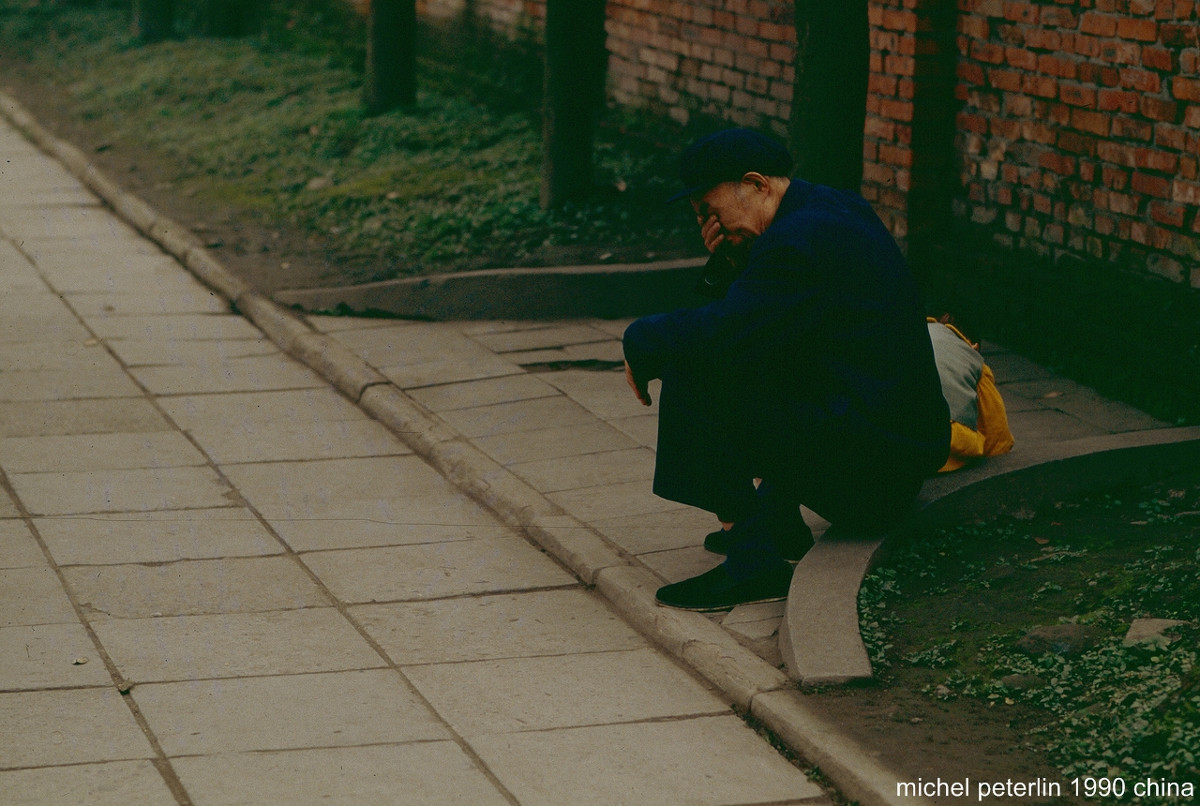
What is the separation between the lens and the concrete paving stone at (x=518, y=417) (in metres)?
6.54

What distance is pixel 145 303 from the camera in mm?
8805

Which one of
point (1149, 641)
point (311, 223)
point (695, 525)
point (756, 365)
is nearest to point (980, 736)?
point (1149, 641)

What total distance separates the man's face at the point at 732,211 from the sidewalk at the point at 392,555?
3.61 ft

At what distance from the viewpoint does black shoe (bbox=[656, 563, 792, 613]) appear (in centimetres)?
472

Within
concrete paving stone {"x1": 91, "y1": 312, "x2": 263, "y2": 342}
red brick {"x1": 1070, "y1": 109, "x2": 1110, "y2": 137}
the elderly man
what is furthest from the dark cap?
concrete paving stone {"x1": 91, "y1": 312, "x2": 263, "y2": 342}

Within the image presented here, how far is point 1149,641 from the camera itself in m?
4.08

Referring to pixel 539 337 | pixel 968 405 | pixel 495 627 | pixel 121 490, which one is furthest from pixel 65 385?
pixel 968 405

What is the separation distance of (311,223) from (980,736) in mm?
7057

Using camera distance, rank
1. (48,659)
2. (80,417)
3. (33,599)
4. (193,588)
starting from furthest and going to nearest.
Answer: (80,417), (193,588), (33,599), (48,659)

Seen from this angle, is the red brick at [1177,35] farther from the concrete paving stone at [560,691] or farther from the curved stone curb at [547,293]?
the concrete paving stone at [560,691]

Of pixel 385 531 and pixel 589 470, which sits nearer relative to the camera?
pixel 385 531

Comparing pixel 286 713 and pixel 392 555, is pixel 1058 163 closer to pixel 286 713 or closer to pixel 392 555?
pixel 392 555

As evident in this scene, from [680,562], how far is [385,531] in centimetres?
110

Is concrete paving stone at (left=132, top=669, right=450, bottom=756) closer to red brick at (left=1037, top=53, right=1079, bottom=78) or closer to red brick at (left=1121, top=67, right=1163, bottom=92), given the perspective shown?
red brick at (left=1121, top=67, right=1163, bottom=92)
